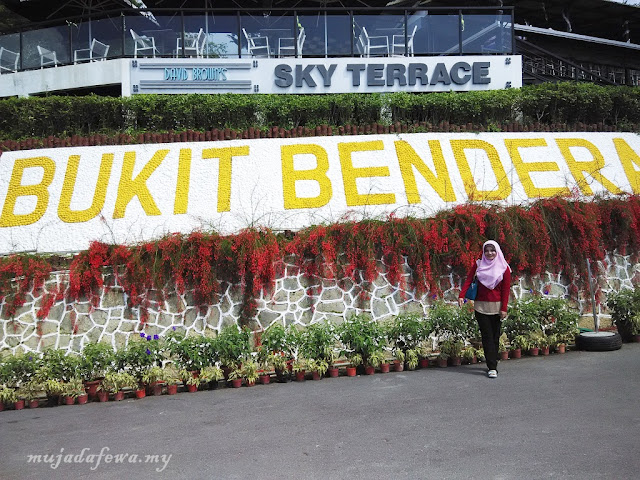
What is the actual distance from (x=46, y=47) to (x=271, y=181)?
9.56 metres

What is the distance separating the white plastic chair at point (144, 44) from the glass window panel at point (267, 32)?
245 cm

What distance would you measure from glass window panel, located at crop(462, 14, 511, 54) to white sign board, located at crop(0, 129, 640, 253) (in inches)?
155

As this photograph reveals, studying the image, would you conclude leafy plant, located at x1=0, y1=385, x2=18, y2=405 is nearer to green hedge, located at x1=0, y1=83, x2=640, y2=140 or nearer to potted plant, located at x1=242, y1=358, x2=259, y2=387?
potted plant, located at x1=242, y1=358, x2=259, y2=387

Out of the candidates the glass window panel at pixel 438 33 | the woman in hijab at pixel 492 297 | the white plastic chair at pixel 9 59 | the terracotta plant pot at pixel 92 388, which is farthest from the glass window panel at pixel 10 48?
the woman in hijab at pixel 492 297

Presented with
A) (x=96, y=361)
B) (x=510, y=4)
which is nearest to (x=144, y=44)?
(x=96, y=361)

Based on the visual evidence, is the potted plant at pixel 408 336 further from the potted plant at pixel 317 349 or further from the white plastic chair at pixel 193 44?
the white plastic chair at pixel 193 44

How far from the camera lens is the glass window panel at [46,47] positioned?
55.1 ft

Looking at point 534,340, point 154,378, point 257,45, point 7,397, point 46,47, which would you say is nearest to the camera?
point 7,397

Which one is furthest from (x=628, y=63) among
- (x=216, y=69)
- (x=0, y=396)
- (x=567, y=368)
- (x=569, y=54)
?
(x=0, y=396)

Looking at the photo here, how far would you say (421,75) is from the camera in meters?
16.3

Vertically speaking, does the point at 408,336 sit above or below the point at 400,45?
below

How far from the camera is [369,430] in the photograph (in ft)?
17.8

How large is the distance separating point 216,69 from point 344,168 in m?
5.79

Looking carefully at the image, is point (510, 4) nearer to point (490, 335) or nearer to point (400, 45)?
point (400, 45)
